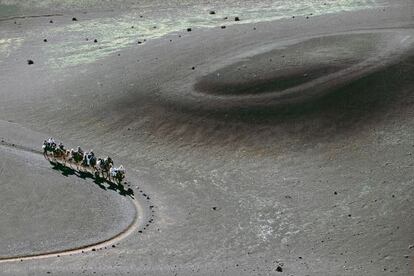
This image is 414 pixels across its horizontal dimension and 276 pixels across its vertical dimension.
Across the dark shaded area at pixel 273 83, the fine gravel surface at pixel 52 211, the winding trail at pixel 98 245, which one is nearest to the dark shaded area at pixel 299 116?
the dark shaded area at pixel 273 83

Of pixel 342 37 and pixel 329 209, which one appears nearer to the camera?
pixel 329 209

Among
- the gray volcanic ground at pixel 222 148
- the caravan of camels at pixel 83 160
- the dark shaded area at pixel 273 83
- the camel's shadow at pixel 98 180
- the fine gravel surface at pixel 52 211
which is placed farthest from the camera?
the dark shaded area at pixel 273 83

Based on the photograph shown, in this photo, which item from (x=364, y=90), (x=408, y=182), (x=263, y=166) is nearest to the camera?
(x=408, y=182)

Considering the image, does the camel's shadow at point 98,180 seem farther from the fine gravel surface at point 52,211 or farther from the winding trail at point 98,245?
A: the winding trail at point 98,245

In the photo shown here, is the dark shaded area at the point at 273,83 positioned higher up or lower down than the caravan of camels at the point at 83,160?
higher up

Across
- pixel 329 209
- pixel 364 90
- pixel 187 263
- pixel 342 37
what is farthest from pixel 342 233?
pixel 342 37

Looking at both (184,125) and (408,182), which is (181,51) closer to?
(184,125)

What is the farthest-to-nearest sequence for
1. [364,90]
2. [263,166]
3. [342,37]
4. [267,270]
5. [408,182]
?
[342,37] < [364,90] < [263,166] < [408,182] < [267,270]
